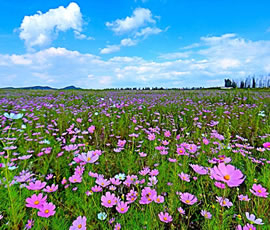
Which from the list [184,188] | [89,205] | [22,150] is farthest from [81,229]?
[22,150]

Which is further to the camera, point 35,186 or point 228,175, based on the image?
point 35,186

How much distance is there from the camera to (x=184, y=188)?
1418 millimetres

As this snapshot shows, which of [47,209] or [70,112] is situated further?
[70,112]

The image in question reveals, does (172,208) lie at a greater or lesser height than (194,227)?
greater

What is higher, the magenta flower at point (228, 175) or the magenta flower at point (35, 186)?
the magenta flower at point (228, 175)

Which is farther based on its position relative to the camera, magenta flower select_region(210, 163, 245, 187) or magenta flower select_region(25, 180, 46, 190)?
magenta flower select_region(25, 180, 46, 190)

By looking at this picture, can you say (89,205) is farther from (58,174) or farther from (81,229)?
(58,174)

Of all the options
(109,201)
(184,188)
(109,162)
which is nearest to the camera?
(109,201)

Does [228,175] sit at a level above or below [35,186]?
above

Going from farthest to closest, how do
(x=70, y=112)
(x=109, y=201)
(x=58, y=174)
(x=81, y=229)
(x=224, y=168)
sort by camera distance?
(x=70, y=112), (x=58, y=174), (x=109, y=201), (x=81, y=229), (x=224, y=168)

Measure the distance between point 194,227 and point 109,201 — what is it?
63cm

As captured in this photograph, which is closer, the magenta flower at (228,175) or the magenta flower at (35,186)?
the magenta flower at (228,175)

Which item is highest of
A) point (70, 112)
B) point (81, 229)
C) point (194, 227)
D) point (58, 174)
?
point (70, 112)

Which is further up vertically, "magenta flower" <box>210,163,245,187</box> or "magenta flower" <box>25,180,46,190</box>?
"magenta flower" <box>210,163,245,187</box>
